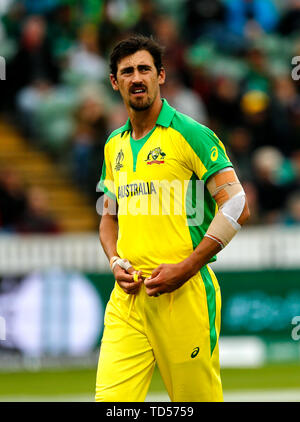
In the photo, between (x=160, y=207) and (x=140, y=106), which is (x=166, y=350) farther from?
(x=140, y=106)

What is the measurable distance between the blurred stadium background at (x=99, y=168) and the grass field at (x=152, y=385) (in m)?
0.03

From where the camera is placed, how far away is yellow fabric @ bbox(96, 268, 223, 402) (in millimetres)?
5387

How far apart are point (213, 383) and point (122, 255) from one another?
89 centimetres

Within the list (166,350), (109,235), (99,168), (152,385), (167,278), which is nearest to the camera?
(167,278)

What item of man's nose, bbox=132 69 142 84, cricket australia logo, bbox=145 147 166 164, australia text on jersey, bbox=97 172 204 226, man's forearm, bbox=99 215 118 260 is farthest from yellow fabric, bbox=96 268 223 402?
man's nose, bbox=132 69 142 84

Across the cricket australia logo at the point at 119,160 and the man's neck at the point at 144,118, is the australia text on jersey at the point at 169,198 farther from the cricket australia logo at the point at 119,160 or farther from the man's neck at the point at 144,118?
the man's neck at the point at 144,118

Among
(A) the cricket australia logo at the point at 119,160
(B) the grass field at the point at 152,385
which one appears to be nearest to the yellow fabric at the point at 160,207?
(A) the cricket australia logo at the point at 119,160

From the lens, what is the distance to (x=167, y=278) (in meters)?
5.26

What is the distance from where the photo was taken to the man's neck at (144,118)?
219 inches

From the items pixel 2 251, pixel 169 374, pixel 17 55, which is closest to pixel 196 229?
pixel 169 374

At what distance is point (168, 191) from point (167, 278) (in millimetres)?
501

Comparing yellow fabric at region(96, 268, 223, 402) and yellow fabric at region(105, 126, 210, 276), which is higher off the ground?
yellow fabric at region(105, 126, 210, 276)

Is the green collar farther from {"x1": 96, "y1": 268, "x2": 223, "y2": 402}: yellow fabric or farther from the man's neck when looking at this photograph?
{"x1": 96, "y1": 268, "x2": 223, "y2": 402}: yellow fabric

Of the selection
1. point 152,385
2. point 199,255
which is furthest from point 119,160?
point 152,385
